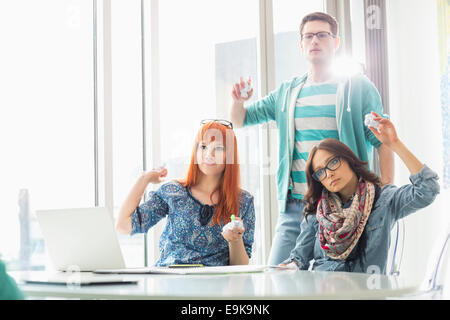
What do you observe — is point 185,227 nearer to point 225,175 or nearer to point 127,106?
point 225,175

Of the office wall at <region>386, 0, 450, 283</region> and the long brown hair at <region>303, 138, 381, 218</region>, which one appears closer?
the long brown hair at <region>303, 138, 381, 218</region>

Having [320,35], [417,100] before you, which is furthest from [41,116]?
[417,100]

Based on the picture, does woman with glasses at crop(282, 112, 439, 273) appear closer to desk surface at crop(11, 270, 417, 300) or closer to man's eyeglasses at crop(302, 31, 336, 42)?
desk surface at crop(11, 270, 417, 300)

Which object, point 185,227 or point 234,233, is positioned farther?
point 185,227

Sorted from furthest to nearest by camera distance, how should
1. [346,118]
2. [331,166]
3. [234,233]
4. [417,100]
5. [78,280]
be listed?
[417,100], [346,118], [331,166], [234,233], [78,280]

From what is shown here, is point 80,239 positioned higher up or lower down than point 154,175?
lower down

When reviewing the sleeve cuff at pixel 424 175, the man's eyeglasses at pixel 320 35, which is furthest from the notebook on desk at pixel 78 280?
the man's eyeglasses at pixel 320 35

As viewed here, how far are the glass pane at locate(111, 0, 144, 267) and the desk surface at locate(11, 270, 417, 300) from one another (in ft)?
4.25

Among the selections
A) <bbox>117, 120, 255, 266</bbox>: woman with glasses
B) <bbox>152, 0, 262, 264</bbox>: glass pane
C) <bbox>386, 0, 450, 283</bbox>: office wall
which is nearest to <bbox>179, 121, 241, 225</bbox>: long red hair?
<bbox>117, 120, 255, 266</bbox>: woman with glasses

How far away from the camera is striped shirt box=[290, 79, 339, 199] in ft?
6.68

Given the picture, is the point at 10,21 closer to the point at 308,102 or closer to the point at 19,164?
the point at 19,164

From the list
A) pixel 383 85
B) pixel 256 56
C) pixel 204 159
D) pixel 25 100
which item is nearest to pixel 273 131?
pixel 256 56

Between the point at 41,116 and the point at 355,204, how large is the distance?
52.1 inches

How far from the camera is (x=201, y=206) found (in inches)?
68.4
